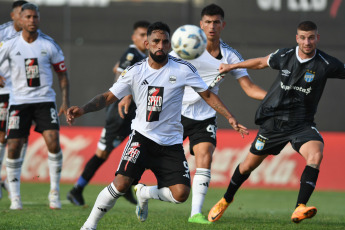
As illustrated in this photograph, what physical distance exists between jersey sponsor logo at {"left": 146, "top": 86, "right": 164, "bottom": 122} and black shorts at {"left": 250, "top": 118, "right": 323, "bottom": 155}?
Result: 167 cm

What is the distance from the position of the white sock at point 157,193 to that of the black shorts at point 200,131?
1.33 m

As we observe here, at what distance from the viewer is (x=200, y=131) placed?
8789 millimetres

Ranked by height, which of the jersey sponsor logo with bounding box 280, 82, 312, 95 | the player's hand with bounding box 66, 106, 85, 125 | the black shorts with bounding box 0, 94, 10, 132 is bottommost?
the black shorts with bounding box 0, 94, 10, 132

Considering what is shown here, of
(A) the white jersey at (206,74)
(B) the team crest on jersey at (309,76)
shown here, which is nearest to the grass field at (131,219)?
(A) the white jersey at (206,74)

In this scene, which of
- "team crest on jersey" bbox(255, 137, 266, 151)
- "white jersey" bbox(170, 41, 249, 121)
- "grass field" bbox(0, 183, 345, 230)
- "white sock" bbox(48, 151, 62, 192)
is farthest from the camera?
"white sock" bbox(48, 151, 62, 192)

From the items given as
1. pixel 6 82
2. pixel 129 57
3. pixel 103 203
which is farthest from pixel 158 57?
pixel 6 82

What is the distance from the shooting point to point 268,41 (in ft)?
59.5

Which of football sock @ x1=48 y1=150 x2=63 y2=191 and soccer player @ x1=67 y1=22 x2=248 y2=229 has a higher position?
soccer player @ x1=67 y1=22 x2=248 y2=229

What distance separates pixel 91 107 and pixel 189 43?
1.33 metres

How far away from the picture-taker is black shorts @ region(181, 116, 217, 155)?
8.73 metres

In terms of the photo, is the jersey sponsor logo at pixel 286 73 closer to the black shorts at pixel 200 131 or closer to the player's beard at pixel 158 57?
the black shorts at pixel 200 131

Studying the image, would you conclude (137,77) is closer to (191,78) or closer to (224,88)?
(191,78)

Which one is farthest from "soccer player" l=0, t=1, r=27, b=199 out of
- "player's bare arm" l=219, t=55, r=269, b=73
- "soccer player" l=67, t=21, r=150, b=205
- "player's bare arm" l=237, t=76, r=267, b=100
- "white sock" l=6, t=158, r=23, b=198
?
"player's bare arm" l=219, t=55, r=269, b=73

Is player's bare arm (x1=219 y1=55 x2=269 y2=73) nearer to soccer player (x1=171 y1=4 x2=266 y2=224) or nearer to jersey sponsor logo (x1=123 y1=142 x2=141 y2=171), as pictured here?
soccer player (x1=171 y1=4 x2=266 y2=224)
